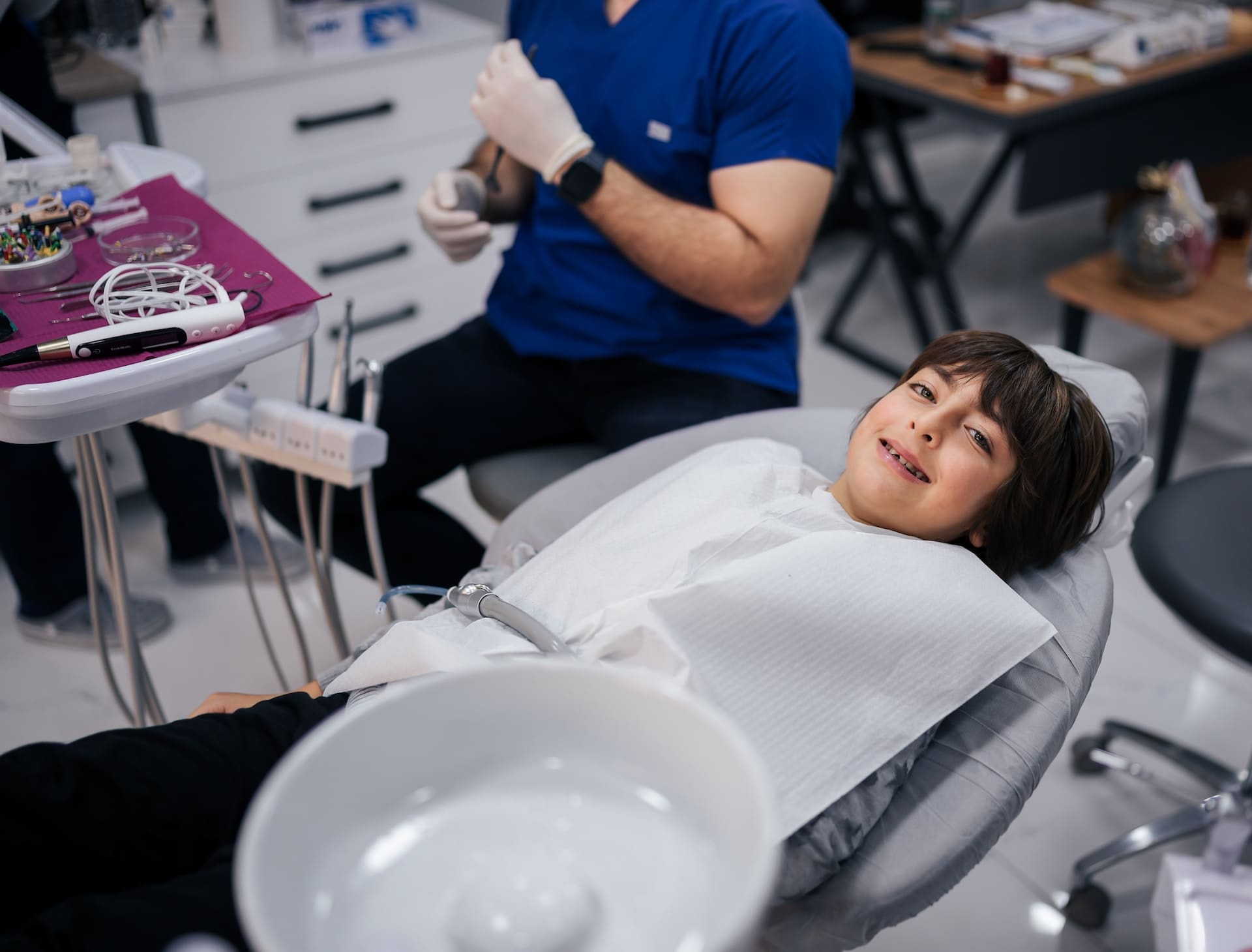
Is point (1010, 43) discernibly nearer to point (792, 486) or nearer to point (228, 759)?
point (792, 486)

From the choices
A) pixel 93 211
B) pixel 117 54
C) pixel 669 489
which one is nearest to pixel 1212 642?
pixel 669 489

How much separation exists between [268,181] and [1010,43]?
1.68 meters

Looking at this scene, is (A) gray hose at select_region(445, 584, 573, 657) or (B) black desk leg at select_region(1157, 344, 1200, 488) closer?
(A) gray hose at select_region(445, 584, 573, 657)

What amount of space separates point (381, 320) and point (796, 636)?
1.60m

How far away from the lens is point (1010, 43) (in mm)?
2557

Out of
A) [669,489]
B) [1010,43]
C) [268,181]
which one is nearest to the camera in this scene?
[669,489]

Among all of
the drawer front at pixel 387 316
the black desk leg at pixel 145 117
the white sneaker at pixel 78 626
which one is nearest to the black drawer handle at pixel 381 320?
the drawer front at pixel 387 316

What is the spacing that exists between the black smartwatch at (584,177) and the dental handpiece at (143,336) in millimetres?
515

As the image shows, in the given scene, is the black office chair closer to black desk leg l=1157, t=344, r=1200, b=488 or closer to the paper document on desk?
black desk leg l=1157, t=344, r=1200, b=488

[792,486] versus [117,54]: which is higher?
Answer: [117,54]

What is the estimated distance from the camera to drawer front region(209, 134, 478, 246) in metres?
2.13

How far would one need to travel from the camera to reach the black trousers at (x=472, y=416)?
148cm

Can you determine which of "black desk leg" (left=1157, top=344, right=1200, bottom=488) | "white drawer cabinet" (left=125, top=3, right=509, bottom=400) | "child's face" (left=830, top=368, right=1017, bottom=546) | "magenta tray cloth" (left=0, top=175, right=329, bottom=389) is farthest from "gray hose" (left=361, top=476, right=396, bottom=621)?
"black desk leg" (left=1157, top=344, right=1200, bottom=488)

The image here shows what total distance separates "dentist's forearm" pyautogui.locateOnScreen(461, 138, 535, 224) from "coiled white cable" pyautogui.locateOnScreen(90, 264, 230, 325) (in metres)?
0.62
